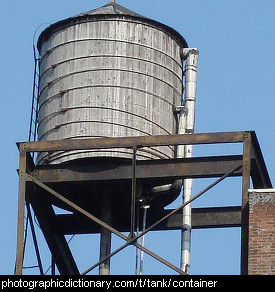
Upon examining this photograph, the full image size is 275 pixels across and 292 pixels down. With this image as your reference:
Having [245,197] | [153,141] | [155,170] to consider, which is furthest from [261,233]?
[153,141]

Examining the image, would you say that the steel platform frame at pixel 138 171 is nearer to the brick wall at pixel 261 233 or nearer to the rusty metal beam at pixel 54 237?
the rusty metal beam at pixel 54 237

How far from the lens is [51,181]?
3634cm

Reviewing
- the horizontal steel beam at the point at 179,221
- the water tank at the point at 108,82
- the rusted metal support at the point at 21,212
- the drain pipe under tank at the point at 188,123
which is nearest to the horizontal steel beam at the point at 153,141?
the water tank at the point at 108,82

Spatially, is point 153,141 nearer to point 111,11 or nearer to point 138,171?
point 138,171

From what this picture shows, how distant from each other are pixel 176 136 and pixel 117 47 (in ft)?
7.87

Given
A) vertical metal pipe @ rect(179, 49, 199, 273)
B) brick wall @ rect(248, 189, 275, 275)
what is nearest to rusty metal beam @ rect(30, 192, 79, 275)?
vertical metal pipe @ rect(179, 49, 199, 273)

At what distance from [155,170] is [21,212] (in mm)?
2770

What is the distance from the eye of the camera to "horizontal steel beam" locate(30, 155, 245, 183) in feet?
118

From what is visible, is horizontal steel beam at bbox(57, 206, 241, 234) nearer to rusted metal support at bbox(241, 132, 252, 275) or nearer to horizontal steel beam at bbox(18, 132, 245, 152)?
rusted metal support at bbox(241, 132, 252, 275)

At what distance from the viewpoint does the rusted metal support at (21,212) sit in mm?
35344

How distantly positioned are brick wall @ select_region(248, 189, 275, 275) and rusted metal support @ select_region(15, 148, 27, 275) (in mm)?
4486

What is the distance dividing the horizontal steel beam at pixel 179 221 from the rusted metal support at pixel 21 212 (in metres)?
2.65
